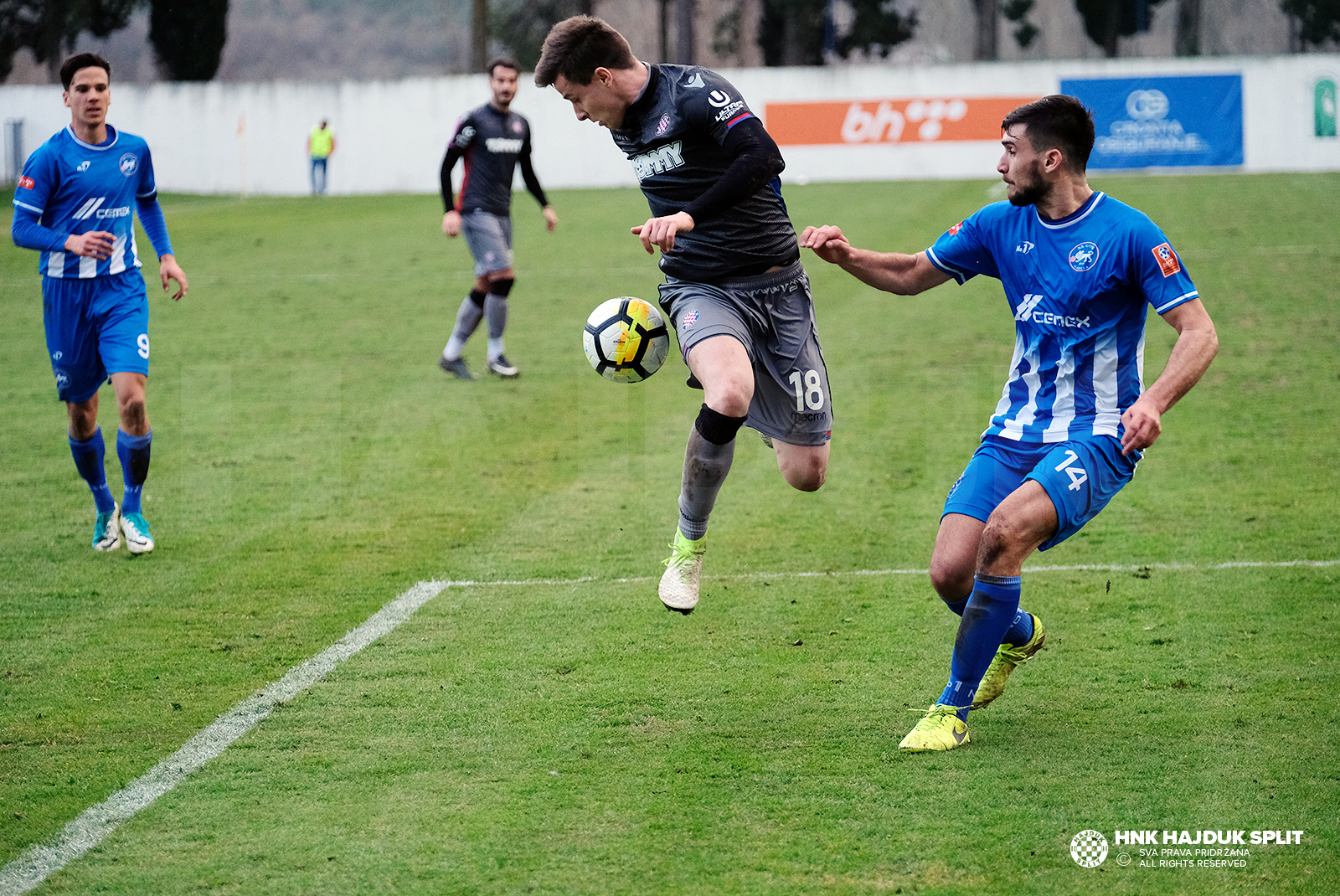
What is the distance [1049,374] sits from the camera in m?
4.64

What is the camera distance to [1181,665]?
5.23 meters

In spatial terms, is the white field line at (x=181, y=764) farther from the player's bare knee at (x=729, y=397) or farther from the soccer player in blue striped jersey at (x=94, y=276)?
the soccer player in blue striped jersey at (x=94, y=276)

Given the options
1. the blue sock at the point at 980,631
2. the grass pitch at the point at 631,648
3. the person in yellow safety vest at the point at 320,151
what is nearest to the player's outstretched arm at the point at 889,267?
the blue sock at the point at 980,631

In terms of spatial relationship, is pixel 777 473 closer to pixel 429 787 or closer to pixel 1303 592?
pixel 1303 592

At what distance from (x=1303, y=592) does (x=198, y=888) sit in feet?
15.3

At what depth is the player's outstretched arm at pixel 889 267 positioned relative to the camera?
5.00 metres

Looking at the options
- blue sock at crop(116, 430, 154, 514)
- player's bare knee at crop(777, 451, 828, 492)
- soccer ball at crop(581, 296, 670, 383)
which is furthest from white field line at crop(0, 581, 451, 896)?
blue sock at crop(116, 430, 154, 514)

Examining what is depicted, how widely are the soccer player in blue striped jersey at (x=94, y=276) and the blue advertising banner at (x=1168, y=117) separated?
3056cm

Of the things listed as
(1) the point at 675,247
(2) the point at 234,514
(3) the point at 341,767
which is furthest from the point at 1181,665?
(2) the point at 234,514

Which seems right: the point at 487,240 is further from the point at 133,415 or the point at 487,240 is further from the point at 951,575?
the point at 951,575

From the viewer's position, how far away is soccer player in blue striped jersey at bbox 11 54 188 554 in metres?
7.08

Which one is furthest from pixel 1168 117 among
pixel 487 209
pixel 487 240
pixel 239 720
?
pixel 239 720

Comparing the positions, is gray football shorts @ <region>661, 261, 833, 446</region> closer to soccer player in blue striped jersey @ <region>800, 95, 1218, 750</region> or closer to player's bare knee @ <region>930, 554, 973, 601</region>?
soccer player in blue striped jersey @ <region>800, 95, 1218, 750</region>

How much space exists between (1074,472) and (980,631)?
0.57 m
